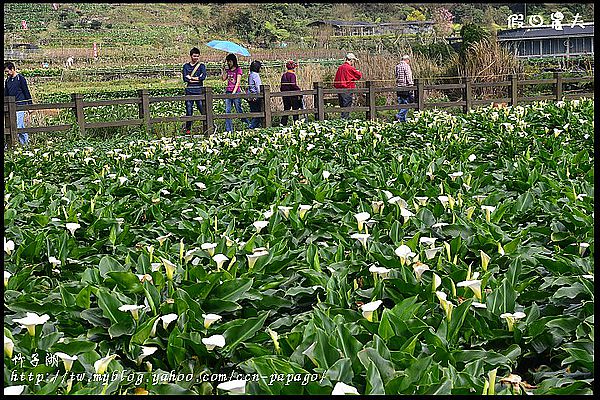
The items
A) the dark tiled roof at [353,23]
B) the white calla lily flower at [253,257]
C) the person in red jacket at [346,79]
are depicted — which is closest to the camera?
the white calla lily flower at [253,257]

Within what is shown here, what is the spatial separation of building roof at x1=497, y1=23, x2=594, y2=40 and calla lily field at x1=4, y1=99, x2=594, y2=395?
97.6 feet

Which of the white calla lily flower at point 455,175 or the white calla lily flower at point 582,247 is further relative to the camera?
the white calla lily flower at point 455,175

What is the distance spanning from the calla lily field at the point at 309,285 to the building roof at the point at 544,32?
97.6ft

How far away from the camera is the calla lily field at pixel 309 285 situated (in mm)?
2277

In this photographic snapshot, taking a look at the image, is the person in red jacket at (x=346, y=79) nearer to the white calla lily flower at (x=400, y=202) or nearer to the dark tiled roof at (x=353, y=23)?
the white calla lily flower at (x=400, y=202)

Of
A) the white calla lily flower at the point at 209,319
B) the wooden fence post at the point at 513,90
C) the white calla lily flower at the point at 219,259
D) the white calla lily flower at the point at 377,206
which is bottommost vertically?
the white calla lily flower at the point at 209,319

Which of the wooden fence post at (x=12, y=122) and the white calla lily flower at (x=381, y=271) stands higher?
the wooden fence post at (x=12, y=122)

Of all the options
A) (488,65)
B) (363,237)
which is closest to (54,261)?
(363,237)

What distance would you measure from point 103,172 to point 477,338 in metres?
4.12

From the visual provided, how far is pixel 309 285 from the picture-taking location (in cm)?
312

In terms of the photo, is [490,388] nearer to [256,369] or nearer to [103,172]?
[256,369]

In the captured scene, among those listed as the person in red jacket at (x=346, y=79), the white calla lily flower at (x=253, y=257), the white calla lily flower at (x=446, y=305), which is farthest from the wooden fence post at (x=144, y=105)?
the white calla lily flower at (x=446, y=305)

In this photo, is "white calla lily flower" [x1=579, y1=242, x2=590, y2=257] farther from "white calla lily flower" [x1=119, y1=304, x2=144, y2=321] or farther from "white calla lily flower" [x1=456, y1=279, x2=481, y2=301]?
"white calla lily flower" [x1=119, y1=304, x2=144, y2=321]
